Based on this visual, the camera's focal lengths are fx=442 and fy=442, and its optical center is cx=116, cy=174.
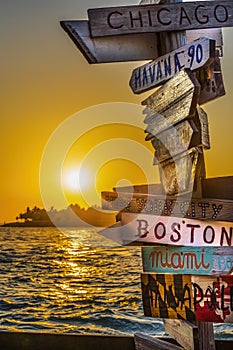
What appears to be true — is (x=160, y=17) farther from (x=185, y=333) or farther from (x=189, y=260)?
(x=185, y=333)

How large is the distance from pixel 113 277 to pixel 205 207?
10686 millimetres

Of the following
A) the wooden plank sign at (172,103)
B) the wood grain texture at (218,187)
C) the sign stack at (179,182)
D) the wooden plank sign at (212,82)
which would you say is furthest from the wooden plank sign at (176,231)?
the wooden plank sign at (212,82)

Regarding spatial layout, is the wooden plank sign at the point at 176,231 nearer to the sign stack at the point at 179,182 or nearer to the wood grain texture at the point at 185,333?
the sign stack at the point at 179,182

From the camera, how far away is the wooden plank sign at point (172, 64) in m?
1.47

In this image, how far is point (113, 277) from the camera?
1189cm

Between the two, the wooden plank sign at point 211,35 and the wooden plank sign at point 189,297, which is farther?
the wooden plank sign at point 211,35

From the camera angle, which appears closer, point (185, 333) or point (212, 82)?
point (212, 82)

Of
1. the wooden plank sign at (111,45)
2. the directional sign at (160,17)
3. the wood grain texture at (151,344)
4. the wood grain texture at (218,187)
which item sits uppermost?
the directional sign at (160,17)

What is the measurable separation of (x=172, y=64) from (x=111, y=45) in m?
0.24

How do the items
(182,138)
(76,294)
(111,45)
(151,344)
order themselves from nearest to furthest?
(182,138)
(111,45)
(151,344)
(76,294)

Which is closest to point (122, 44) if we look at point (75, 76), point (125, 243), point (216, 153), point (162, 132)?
point (162, 132)

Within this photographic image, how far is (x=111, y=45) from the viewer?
5.42 feet

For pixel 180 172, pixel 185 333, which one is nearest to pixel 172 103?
pixel 180 172

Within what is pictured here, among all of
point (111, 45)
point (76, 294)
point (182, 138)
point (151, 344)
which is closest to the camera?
point (182, 138)
